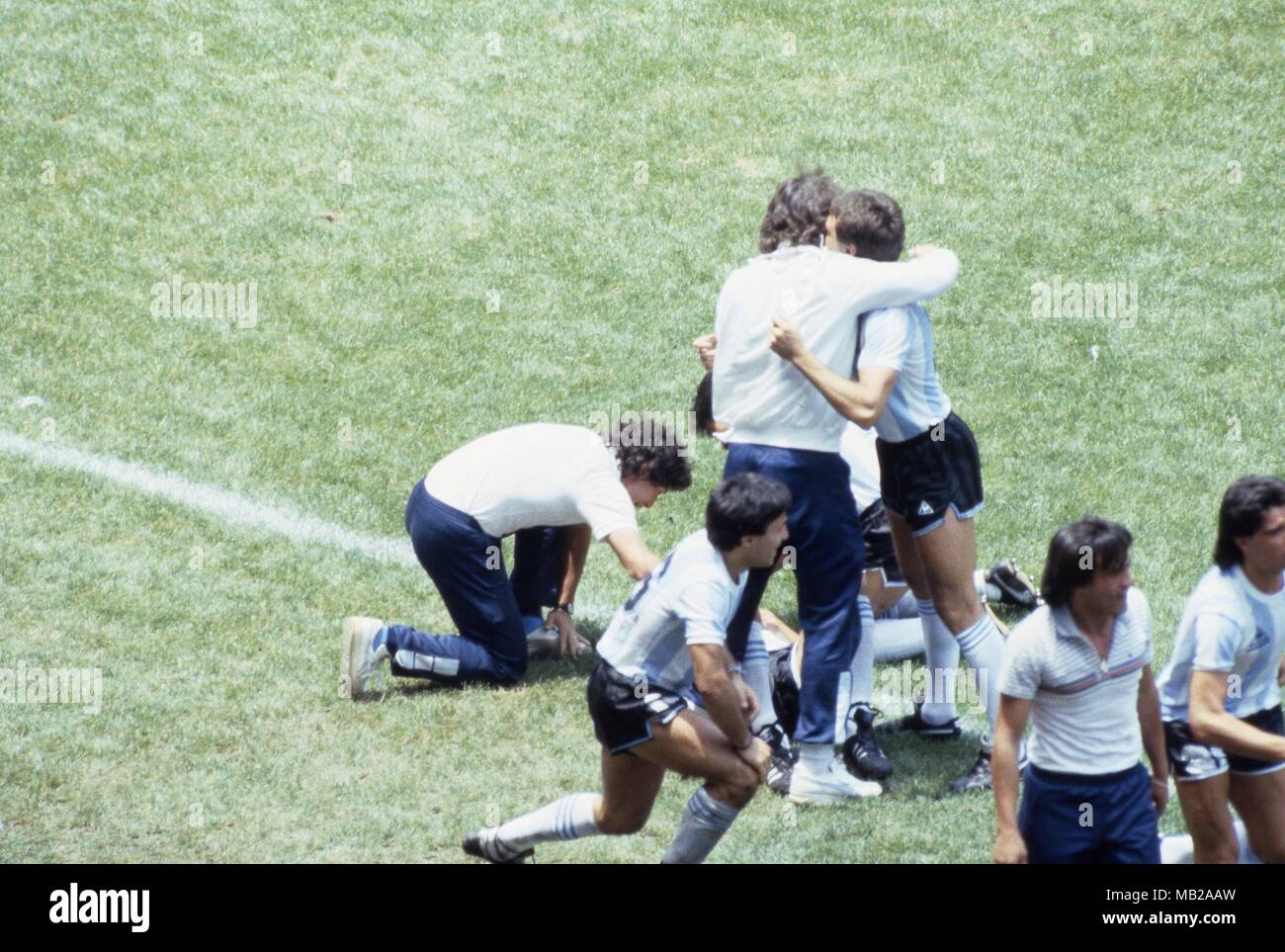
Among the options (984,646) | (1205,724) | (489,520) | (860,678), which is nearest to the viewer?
(1205,724)

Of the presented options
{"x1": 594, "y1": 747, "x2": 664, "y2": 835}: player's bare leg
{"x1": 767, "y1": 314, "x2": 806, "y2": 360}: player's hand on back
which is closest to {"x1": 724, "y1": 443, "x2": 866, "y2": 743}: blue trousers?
{"x1": 767, "y1": 314, "x2": 806, "y2": 360}: player's hand on back

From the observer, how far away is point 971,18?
13086 mm

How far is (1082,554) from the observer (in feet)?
15.2

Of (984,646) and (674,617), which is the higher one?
(674,617)

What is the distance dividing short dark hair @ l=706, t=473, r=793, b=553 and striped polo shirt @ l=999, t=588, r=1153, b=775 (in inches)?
32.4

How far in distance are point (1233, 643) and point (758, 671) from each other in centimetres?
200

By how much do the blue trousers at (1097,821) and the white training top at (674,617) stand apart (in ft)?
3.55

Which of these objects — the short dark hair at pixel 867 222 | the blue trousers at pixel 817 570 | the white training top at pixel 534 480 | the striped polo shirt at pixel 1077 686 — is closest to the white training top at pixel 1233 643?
the striped polo shirt at pixel 1077 686

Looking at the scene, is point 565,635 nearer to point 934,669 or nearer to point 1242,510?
point 934,669

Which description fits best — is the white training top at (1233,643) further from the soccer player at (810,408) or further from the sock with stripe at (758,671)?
the sock with stripe at (758,671)

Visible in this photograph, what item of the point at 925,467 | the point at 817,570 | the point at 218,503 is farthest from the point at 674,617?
the point at 218,503

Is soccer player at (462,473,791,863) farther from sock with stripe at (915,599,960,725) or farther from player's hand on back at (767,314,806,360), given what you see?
sock with stripe at (915,599,960,725)

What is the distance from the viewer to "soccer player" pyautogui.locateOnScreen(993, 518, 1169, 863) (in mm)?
4676

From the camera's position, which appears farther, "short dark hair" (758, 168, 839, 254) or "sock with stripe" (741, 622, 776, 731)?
"sock with stripe" (741, 622, 776, 731)
